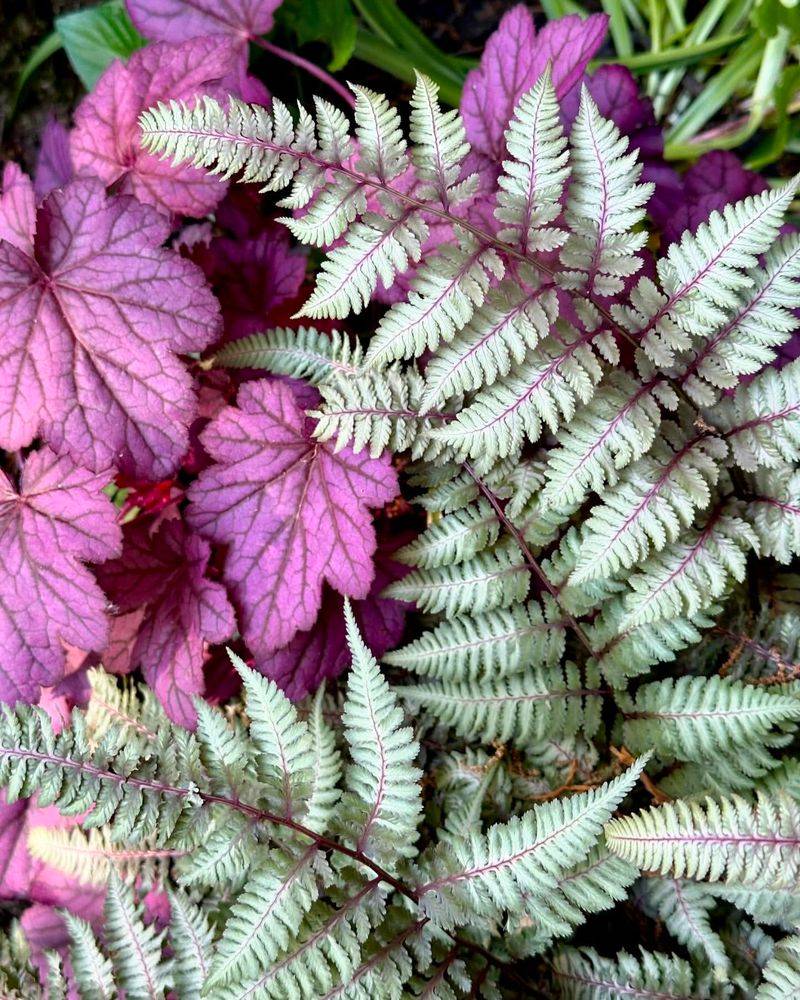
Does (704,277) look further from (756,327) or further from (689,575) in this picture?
(689,575)

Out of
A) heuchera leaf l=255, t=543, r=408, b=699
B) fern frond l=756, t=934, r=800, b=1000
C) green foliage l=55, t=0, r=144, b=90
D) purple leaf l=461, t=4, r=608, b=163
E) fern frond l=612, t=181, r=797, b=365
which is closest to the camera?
fern frond l=756, t=934, r=800, b=1000

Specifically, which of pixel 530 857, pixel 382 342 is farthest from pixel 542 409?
pixel 530 857

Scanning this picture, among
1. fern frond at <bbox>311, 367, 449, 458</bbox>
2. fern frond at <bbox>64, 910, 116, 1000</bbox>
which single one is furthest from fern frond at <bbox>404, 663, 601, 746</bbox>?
fern frond at <bbox>64, 910, 116, 1000</bbox>

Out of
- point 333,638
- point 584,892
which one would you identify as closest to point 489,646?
point 333,638

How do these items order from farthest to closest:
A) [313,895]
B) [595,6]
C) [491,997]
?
1. [595,6]
2. [491,997]
3. [313,895]

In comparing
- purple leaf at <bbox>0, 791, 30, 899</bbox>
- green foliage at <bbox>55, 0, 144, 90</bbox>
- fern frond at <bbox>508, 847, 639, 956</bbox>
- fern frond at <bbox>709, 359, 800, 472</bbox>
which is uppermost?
fern frond at <bbox>709, 359, 800, 472</bbox>

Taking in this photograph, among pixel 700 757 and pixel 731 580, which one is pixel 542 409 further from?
pixel 700 757

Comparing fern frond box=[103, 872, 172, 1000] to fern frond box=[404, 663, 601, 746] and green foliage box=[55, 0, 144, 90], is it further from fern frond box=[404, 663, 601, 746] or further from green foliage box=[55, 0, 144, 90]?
green foliage box=[55, 0, 144, 90]
